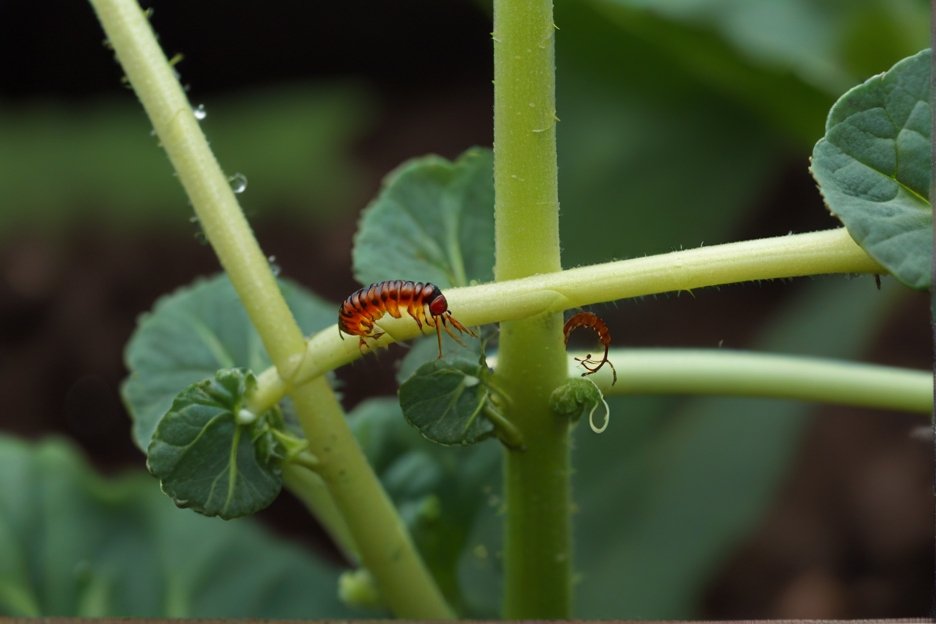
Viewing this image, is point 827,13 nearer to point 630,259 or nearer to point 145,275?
point 630,259

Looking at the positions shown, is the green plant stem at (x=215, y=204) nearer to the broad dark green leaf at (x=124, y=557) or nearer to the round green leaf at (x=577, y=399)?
the round green leaf at (x=577, y=399)

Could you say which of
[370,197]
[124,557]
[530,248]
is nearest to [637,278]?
[530,248]

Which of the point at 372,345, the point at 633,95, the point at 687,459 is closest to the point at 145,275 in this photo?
the point at 633,95

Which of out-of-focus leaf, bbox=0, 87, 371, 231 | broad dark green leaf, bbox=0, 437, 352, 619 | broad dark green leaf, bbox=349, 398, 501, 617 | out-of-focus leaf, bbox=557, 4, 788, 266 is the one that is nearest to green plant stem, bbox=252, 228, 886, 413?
broad dark green leaf, bbox=349, 398, 501, 617

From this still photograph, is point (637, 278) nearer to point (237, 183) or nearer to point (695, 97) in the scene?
point (237, 183)

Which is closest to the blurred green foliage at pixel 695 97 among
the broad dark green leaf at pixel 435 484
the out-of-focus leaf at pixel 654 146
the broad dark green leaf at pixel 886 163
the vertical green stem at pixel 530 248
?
the out-of-focus leaf at pixel 654 146

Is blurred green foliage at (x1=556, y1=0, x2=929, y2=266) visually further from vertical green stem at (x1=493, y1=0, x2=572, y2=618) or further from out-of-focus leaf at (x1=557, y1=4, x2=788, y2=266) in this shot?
vertical green stem at (x1=493, y1=0, x2=572, y2=618)
